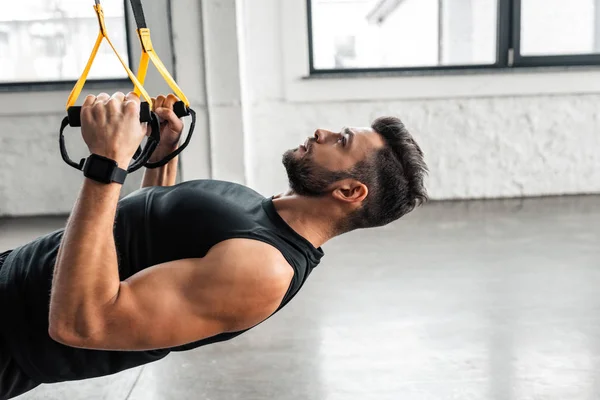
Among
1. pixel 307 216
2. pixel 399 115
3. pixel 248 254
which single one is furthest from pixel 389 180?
pixel 399 115

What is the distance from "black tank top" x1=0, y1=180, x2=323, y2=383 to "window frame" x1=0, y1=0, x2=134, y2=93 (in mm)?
3317

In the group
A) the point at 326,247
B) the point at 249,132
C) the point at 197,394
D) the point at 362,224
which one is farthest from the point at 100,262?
the point at 249,132

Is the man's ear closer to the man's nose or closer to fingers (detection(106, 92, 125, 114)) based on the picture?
the man's nose

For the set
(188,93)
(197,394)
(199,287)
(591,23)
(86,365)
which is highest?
(591,23)

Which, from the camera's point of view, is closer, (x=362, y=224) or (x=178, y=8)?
(x=362, y=224)

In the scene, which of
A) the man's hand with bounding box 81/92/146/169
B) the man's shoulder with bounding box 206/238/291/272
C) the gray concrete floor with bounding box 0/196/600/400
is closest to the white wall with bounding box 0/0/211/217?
the gray concrete floor with bounding box 0/196/600/400

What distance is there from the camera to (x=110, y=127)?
1.04 m

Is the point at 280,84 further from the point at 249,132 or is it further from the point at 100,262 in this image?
the point at 100,262

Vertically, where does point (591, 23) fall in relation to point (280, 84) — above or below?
above

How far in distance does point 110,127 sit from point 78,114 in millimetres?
88

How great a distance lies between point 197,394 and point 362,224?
91cm

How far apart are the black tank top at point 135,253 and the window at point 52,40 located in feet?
11.3

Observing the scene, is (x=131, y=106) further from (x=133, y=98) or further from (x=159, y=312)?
(x=159, y=312)

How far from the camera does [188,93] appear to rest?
4.02 metres
